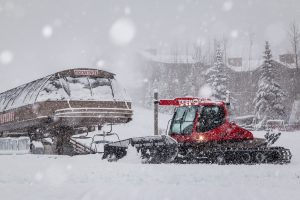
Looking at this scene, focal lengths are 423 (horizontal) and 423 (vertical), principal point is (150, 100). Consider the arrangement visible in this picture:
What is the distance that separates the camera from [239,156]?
44.4ft

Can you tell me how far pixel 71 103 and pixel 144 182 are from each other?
927cm

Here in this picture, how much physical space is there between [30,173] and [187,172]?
4.14 metres

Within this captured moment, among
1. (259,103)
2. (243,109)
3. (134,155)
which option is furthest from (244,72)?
(134,155)

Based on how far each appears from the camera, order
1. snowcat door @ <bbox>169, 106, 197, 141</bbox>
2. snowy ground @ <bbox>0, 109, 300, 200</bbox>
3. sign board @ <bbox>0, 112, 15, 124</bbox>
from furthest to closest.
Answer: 1. sign board @ <bbox>0, 112, 15, 124</bbox>
2. snowcat door @ <bbox>169, 106, 197, 141</bbox>
3. snowy ground @ <bbox>0, 109, 300, 200</bbox>

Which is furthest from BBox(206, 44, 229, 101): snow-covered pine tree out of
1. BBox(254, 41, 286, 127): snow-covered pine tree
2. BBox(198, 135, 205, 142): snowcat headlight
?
BBox(198, 135, 205, 142): snowcat headlight


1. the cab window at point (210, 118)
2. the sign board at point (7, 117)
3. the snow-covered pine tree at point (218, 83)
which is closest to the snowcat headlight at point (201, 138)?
the cab window at point (210, 118)

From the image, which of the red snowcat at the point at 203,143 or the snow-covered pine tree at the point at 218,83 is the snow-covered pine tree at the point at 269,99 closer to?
the snow-covered pine tree at the point at 218,83

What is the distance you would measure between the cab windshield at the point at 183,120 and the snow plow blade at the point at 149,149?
1.27 m

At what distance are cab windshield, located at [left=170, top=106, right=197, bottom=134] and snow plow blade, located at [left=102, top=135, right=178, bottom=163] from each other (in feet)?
4.18

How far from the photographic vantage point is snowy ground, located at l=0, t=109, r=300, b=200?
25.5 feet

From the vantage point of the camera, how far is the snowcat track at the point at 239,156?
525 inches

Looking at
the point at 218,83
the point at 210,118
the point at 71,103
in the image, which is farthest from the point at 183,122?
the point at 218,83

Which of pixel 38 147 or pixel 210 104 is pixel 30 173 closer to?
pixel 210 104

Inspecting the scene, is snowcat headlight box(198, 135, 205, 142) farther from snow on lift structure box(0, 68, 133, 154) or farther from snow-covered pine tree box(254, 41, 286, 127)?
snow-covered pine tree box(254, 41, 286, 127)
